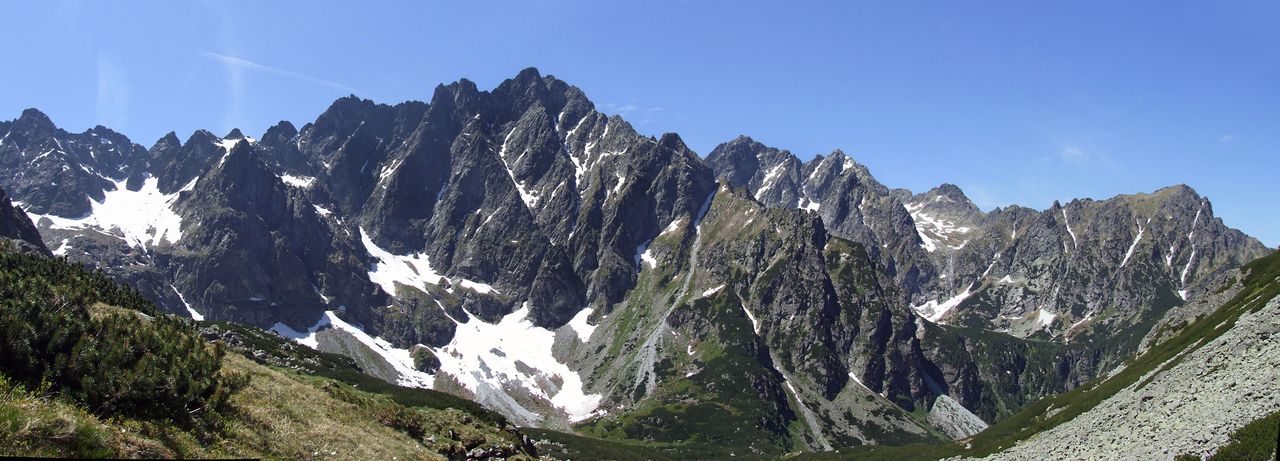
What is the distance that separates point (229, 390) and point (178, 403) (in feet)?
13.1

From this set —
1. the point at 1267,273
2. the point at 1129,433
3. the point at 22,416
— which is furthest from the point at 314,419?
the point at 1267,273

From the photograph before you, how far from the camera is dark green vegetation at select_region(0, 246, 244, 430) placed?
2722 centimetres

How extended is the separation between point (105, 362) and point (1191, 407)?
108 metres

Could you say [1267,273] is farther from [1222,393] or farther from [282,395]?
[282,395]

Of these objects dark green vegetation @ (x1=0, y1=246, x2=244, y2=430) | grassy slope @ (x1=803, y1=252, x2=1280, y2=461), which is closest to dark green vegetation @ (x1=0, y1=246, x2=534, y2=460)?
dark green vegetation @ (x1=0, y1=246, x2=244, y2=430)

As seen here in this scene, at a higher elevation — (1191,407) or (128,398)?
(128,398)

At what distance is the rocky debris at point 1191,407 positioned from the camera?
3024 inches

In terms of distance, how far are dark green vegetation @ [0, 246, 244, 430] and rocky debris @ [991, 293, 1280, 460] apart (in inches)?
3483

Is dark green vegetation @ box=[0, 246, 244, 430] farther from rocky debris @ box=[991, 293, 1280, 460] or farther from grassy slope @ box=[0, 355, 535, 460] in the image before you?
rocky debris @ box=[991, 293, 1280, 460]

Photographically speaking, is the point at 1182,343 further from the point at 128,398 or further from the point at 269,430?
the point at 128,398

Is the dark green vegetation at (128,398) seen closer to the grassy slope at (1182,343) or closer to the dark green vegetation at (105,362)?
the dark green vegetation at (105,362)

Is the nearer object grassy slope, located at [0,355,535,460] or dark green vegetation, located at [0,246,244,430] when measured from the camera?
grassy slope, located at [0,355,535,460]

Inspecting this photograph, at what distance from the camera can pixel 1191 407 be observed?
8750 cm

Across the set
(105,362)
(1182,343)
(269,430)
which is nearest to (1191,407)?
(1182,343)
